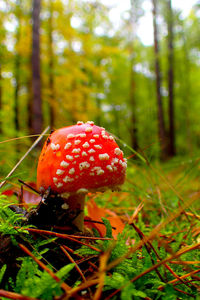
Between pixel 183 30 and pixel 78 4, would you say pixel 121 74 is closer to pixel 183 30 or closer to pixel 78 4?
pixel 183 30

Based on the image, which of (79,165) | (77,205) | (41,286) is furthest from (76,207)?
(41,286)

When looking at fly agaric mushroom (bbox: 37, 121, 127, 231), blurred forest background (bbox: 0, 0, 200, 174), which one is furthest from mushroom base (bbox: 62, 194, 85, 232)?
blurred forest background (bbox: 0, 0, 200, 174)

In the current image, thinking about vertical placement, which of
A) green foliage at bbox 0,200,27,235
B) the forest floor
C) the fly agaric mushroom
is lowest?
the forest floor

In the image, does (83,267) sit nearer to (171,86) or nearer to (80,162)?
(80,162)

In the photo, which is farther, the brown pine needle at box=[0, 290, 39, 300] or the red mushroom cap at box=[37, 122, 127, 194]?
the red mushroom cap at box=[37, 122, 127, 194]

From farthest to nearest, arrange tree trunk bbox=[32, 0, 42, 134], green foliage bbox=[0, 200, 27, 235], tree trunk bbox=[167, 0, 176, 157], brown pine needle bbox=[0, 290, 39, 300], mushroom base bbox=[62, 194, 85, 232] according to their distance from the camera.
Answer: tree trunk bbox=[167, 0, 176, 157]
tree trunk bbox=[32, 0, 42, 134]
mushroom base bbox=[62, 194, 85, 232]
green foliage bbox=[0, 200, 27, 235]
brown pine needle bbox=[0, 290, 39, 300]

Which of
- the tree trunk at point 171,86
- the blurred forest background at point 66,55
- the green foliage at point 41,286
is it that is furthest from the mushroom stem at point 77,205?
the tree trunk at point 171,86

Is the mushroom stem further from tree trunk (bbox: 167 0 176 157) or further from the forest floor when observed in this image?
tree trunk (bbox: 167 0 176 157)

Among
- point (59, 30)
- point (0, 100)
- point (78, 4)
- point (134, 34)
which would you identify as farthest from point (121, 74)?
point (0, 100)
